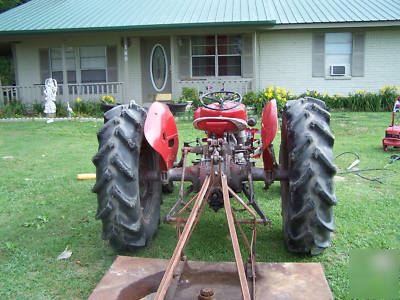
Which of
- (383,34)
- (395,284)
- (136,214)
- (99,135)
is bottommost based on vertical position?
(395,284)

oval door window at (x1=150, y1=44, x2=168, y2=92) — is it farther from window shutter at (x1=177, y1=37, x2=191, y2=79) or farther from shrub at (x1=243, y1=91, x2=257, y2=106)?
shrub at (x1=243, y1=91, x2=257, y2=106)

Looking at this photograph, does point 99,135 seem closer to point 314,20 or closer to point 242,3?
point 314,20

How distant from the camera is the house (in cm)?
1496

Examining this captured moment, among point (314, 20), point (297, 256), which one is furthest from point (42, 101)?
point (297, 256)

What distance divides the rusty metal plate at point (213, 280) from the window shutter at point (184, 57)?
13268 millimetres

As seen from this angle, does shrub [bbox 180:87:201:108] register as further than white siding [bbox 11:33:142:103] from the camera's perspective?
No

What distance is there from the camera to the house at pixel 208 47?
14961 millimetres

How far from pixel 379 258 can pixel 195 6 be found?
48.3 ft

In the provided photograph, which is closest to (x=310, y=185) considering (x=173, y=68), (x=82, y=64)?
(x=173, y=68)

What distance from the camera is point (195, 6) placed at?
1647cm

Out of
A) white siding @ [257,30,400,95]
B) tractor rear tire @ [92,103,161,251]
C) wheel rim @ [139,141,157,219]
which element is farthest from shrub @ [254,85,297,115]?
tractor rear tire @ [92,103,161,251]

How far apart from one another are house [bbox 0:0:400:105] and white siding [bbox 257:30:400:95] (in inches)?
1.5

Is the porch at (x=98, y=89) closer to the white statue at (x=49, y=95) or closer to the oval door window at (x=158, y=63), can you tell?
the oval door window at (x=158, y=63)

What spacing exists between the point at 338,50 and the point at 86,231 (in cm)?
1385
